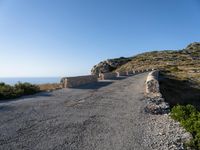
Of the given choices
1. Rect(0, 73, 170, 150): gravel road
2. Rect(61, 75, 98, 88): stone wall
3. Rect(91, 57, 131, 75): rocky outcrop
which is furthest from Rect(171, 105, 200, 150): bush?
Rect(91, 57, 131, 75): rocky outcrop

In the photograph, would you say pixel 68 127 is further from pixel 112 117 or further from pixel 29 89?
pixel 29 89

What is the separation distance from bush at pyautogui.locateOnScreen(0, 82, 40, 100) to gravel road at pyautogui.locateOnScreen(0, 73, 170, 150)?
376 cm

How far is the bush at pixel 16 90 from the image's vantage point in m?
18.3

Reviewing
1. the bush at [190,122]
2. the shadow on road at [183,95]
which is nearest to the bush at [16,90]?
the bush at [190,122]

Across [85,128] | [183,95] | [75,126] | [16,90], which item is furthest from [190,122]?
[183,95]

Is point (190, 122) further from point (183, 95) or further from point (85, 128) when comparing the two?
point (183, 95)

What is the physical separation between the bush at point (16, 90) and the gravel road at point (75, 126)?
12.3 feet

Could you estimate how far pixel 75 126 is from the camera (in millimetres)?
10203

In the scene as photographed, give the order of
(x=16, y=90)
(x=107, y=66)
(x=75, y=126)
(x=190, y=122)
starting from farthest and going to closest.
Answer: (x=107, y=66), (x=16, y=90), (x=190, y=122), (x=75, y=126)

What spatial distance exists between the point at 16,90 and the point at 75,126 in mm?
11027

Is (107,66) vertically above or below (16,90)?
above

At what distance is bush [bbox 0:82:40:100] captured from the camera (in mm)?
18297

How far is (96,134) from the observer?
30.0 feet

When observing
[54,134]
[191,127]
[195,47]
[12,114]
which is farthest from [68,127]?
[195,47]
